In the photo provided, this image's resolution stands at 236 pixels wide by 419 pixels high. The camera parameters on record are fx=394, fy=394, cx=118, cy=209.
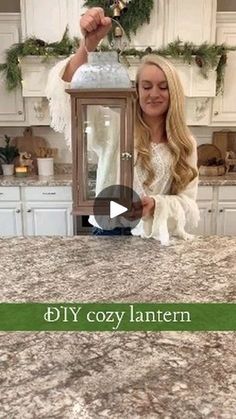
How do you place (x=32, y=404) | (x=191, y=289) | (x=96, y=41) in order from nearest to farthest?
1. (x=32, y=404)
2. (x=191, y=289)
3. (x=96, y=41)

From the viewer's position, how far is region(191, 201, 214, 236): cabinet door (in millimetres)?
3107

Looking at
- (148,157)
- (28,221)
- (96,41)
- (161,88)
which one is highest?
(96,41)

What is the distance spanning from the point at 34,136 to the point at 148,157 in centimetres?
261

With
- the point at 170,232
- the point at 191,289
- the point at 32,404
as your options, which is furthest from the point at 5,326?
the point at 170,232

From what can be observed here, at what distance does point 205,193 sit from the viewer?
3072 millimetres

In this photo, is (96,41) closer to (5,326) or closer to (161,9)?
(5,326)

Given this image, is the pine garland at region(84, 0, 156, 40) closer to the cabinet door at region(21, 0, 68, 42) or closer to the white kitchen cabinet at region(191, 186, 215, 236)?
the cabinet door at region(21, 0, 68, 42)

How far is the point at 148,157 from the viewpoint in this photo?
1161mm

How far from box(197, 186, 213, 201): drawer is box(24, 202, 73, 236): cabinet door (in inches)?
40.1

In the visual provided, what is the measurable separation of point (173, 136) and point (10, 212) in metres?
2.22

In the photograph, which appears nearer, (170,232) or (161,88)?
(161,88)

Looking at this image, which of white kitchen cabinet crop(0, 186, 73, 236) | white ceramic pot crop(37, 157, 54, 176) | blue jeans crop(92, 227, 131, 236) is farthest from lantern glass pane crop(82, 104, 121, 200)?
white ceramic pot crop(37, 157, 54, 176)

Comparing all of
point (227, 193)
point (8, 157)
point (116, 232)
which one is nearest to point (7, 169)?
point (8, 157)

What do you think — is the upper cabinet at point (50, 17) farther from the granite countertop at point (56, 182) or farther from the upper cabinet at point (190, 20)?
the granite countertop at point (56, 182)
